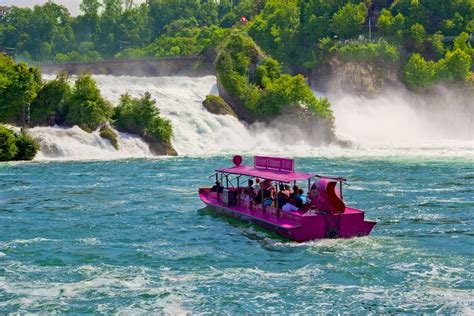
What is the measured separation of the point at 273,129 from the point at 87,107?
22724 mm

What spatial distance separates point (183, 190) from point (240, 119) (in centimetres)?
4158

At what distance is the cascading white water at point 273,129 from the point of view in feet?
228

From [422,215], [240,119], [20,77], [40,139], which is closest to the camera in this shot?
[422,215]

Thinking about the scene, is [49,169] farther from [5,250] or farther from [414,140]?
[414,140]

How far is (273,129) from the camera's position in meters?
→ 87.4

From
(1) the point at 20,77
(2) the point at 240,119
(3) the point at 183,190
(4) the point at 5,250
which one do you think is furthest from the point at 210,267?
(2) the point at 240,119

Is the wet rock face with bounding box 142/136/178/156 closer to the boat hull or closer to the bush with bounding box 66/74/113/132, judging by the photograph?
the bush with bounding box 66/74/113/132

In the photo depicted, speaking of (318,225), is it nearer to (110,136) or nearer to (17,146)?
(17,146)

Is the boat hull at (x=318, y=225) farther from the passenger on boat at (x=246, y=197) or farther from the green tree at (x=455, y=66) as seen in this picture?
the green tree at (x=455, y=66)

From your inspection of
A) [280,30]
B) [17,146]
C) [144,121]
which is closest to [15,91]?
[17,146]

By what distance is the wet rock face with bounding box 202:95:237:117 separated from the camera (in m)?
86.1

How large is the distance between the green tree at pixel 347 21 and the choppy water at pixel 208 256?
73.5 metres

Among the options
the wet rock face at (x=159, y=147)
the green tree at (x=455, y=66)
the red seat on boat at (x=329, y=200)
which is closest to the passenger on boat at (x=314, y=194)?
the red seat on boat at (x=329, y=200)

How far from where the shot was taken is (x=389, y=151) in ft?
255
